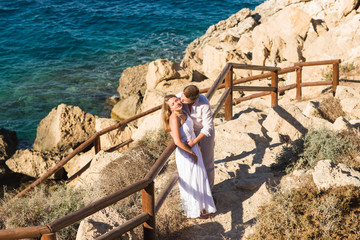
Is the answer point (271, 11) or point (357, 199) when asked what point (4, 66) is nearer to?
point (271, 11)

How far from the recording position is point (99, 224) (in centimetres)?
376

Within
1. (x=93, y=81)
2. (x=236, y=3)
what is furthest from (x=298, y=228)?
(x=236, y=3)

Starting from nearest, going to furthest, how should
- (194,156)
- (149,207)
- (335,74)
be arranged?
(149,207), (194,156), (335,74)

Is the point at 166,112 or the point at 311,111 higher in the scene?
the point at 166,112

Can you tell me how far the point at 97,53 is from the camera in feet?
84.7

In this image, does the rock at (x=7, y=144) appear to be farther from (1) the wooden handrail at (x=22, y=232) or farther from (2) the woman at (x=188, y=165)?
(1) the wooden handrail at (x=22, y=232)

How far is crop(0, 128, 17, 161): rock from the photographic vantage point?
1265 cm

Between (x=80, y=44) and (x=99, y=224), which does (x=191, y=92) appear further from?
(x=80, y=44)

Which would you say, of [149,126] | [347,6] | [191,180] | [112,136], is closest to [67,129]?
[112,136]

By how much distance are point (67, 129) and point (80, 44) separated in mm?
16501

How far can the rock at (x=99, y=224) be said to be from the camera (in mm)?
3611

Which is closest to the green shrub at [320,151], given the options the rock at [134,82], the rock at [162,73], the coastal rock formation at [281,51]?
the coastal rock formation at [281,51]

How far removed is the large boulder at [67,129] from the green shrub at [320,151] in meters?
7.71

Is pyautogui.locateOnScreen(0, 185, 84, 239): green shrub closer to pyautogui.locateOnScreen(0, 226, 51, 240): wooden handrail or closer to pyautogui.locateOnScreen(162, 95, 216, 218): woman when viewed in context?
pyautogui.locateOnScreen(162, 95, 216, 218): woman
